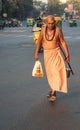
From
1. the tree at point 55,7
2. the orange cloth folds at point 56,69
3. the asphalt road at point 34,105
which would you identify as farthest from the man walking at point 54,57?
the tree at point 55,7

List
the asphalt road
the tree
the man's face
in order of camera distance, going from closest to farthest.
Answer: the asphalt road < the man's face < the tree

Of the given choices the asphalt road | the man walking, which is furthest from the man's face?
the asphalt road

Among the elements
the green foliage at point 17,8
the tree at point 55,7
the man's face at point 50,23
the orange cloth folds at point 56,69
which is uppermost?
the man's face at point 50,23

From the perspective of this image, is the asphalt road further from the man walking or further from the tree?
the tree

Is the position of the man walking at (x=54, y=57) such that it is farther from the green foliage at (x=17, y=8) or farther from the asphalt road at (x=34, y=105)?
the green foliage at (x=17, y=8)

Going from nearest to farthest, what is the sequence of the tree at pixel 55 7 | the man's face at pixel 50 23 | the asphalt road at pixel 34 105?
the asphalt road at pixel 34 105 → the man's face at pixel 50 23 → the tree at pixel 55 7

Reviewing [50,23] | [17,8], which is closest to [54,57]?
[50,23]

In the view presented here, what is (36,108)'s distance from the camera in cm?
860

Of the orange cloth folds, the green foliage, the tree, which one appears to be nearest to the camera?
the orange cloth folds

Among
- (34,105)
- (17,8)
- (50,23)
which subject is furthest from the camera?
(17,8)

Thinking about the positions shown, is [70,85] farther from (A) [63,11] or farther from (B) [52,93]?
(A) [63,11]

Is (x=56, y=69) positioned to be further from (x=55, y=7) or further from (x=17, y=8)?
(x=55, y=7)

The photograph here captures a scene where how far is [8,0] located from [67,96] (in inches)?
4355

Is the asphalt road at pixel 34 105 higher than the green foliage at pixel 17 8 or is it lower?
higher
